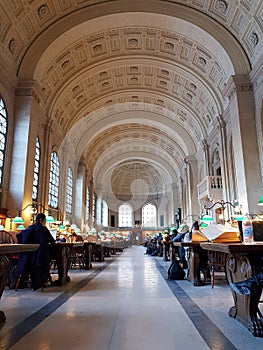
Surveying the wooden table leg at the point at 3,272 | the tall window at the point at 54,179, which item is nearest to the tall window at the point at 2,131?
the tall window at the point at 54,179

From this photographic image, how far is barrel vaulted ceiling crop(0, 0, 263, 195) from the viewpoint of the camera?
1136 centimetres

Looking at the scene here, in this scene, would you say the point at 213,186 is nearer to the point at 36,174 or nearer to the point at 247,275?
the point at 36,174

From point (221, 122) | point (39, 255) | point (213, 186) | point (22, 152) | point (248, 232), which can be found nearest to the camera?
point (248, 232)

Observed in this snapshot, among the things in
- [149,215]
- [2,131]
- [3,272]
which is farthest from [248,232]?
[149,215]

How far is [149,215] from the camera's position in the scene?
41750 millimetres

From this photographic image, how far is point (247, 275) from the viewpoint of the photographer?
2869 millimetres

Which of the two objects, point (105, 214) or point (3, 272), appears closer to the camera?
point (3, 272)

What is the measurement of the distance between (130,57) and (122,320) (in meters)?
14.4

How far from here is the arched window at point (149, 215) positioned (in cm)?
4147

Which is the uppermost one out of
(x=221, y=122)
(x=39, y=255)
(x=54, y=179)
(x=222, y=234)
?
(x=221, y=122)

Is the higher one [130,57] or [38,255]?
[130,57]

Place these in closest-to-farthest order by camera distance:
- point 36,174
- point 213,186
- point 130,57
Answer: point 36,174 < point 130,57 < point 213,186

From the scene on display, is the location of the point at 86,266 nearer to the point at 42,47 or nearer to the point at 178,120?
the point at 42,47

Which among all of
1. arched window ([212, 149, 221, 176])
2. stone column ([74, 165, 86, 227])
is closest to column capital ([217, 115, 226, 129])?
arched window ([212, 149, 221, 176])
